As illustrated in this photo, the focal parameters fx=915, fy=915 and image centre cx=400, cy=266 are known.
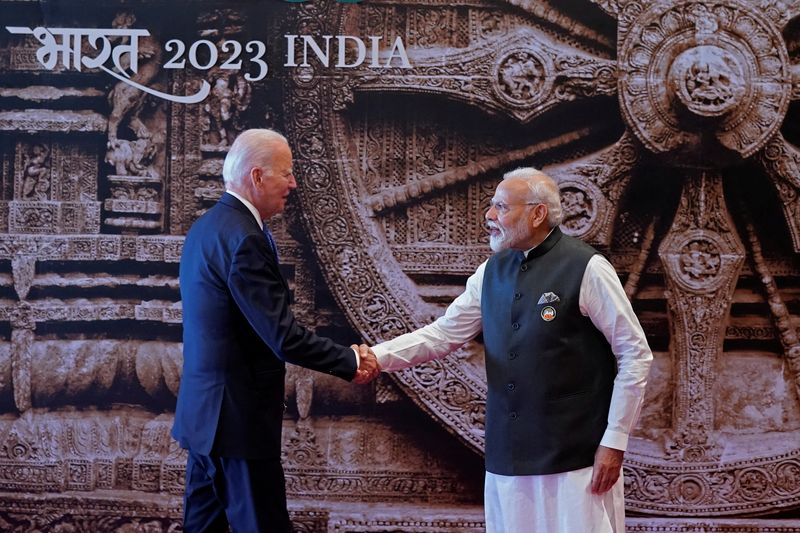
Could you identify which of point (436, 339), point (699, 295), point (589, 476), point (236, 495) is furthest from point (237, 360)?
point (699, 295)

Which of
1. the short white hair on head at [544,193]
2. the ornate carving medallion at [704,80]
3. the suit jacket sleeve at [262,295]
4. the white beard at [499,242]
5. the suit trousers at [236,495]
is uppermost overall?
the ornate carving medallion at [704,80]

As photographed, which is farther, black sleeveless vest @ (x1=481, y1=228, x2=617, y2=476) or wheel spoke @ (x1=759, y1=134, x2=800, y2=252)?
wheel spoke @ (x1=759, y1=134, x2=800, y2=252)

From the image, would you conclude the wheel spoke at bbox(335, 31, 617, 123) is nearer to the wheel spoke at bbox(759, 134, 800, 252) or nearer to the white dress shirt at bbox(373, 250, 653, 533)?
the wheel spoke at bbox(759, 134, 800, 252)

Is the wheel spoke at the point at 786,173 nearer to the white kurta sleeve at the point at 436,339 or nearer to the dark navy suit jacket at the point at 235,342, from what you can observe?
the white kurta sleeve at the point at 436,339

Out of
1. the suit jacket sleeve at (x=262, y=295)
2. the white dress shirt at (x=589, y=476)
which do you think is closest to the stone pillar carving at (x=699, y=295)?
the white dress shirt at (x=589, y=476)

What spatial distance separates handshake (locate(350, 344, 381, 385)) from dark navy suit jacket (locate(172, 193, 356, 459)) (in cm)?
25

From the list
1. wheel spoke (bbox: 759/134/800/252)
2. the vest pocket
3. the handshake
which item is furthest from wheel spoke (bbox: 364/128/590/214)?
the vest pocket

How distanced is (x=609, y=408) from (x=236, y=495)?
115cm

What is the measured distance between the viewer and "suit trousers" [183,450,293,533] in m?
2.72

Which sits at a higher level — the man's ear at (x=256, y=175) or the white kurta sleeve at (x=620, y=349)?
the man's ear at (x=256, y=175)

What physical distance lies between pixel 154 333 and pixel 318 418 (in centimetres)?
80

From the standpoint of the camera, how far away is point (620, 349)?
2707mm

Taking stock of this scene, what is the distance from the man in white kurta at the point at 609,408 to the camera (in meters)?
2.68

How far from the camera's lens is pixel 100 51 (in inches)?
155
